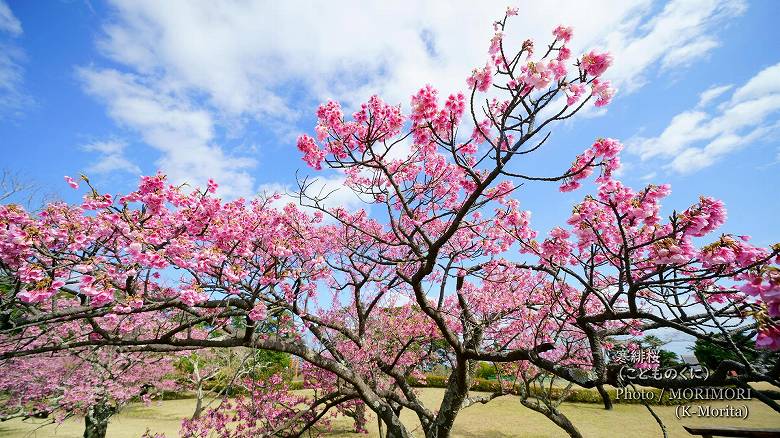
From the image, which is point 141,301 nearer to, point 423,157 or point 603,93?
point 423,157

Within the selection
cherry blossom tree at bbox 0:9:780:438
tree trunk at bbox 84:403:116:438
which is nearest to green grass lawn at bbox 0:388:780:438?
tree trunk at bbox 84:403:116:438

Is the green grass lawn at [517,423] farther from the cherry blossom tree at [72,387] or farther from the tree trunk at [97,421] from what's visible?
the tree trunk at [97,421]

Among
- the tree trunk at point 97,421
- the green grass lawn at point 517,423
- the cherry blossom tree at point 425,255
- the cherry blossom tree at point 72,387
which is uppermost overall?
the cherry blossom tree at point 425,255

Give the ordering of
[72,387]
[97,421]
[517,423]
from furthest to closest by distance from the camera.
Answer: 1. [517,423]
2. [72,387]
3. [97,421]

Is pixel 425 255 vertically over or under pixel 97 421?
over

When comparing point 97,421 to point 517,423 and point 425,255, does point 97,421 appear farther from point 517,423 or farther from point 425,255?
point 517,423

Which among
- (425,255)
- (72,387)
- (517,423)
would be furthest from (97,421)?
(517,423)

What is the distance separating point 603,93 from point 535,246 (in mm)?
1884

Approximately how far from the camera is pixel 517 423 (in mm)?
13578

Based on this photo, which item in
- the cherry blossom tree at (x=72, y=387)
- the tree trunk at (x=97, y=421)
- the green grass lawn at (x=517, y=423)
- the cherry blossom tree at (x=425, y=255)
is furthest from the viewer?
the green grass lawn at (x=517, y=423)

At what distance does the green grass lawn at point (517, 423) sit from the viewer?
11297mm

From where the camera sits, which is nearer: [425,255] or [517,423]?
[425,255]

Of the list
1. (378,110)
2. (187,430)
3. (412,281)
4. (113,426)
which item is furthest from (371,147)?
(113,426)

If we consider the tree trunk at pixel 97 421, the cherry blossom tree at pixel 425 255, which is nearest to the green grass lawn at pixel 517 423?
the tree trunk at pixel 97 421
